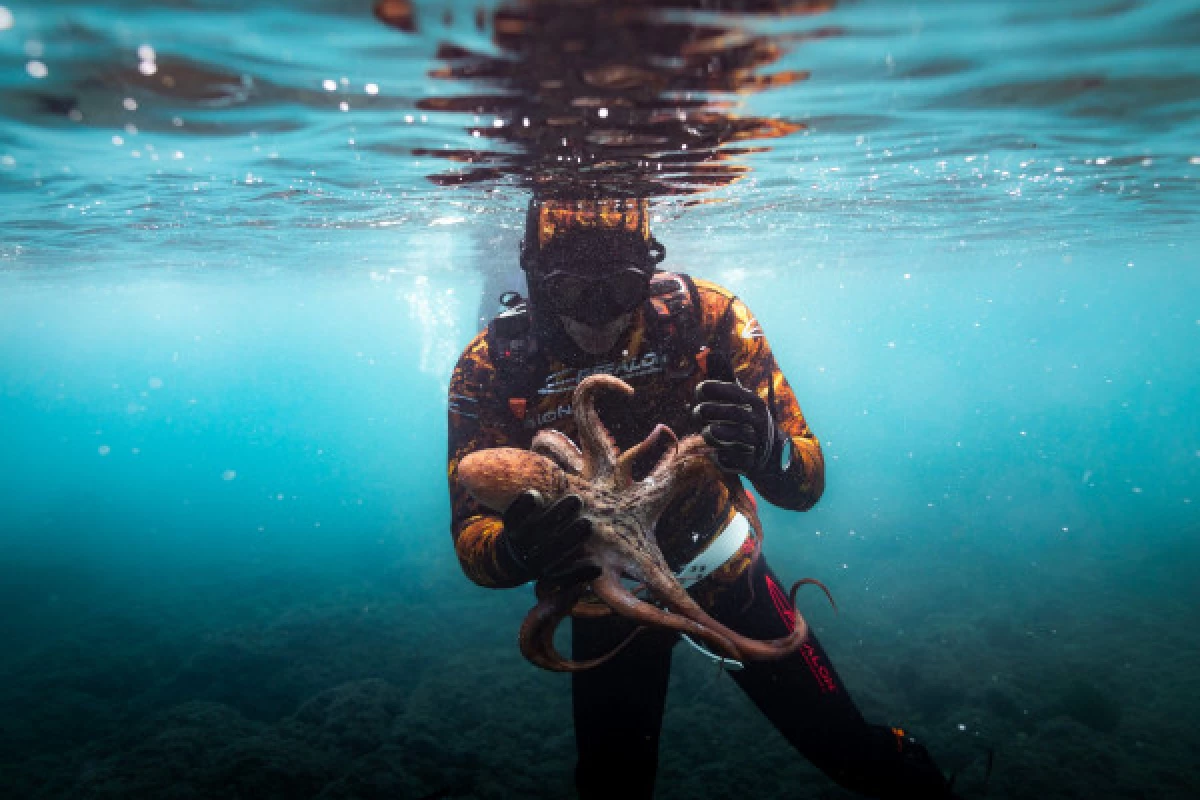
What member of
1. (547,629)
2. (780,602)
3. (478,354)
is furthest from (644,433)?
(547,629)

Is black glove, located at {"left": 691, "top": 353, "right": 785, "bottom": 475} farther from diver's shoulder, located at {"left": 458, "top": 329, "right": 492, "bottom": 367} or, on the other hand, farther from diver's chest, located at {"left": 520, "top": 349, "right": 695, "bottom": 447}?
diver's shoulder, located at {"left": 458, "top": 329, "right": 492, "bottom": 367}

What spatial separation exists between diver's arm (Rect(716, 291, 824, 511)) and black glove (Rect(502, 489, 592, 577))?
1.30 m

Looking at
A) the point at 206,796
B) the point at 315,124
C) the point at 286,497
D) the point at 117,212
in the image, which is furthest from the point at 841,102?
the point at 286,497

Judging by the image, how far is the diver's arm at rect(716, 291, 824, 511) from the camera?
3797 millimetres

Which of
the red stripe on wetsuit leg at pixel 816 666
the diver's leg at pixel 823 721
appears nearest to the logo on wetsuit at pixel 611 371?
the diver's leg at pixel 823 721

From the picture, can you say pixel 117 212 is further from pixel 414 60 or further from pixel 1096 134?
pixel 1096 134

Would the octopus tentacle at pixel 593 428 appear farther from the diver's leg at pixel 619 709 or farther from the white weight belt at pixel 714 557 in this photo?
the diver's leg at pixel 619 709

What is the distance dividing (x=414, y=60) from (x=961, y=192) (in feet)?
45.6

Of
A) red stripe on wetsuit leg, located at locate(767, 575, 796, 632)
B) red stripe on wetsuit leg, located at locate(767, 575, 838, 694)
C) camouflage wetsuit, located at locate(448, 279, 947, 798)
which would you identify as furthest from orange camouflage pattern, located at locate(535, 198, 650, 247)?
red stripe on wetsuit leg, located at locate(767, 575, 838, 694)

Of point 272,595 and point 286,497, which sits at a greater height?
point 272,595

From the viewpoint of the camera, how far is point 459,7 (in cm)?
443

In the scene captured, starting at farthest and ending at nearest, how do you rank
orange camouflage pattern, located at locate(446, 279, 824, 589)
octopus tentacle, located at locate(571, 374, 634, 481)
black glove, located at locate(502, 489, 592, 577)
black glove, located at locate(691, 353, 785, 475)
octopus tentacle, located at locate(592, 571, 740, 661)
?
orange camouflage pattern, located at locate(446, 279, 824, 589), black glove, located at locate(691, 353, 785, 475), octopus tentacle, located at locate(571, 374, 634, 481), black glove, located at locate(502, 489, 592, 577), octopus tentacle, located at locate(592, 571, 740, 661)

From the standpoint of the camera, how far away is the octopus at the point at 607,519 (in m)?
2.46

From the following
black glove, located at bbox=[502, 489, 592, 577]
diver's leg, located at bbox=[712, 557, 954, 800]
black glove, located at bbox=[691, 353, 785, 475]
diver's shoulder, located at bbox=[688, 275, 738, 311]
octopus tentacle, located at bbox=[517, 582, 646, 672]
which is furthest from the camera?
diver's shoulder, located at bbox=[688, 275, 738, 311]
